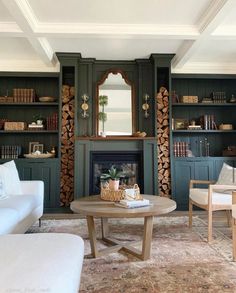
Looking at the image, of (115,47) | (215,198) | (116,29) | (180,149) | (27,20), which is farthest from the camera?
(180,149)

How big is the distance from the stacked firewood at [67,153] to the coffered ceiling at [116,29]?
0.91 metres

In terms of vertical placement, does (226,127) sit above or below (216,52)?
below

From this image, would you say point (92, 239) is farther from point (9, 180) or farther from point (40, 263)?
point (9, 180)

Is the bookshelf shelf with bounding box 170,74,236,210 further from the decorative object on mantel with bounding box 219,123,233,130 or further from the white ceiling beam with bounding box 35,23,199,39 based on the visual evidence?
the white ceiling beam with bounding box 35,23,199,39

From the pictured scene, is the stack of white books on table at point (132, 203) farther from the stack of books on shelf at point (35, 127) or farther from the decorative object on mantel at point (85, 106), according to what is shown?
the stack of books on shelf at point (35, 127)

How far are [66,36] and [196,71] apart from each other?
255cm

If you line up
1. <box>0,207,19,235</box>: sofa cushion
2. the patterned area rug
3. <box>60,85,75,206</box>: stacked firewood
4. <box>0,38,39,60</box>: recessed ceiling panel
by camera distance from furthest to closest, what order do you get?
1. <box>60,85,75,206</box>: stacked firewood
2. <box>0,38,39,60</box>: recessed ceiling panel
3. <box>0,207,19,235</box>: sofa cushion
4. the patterned area rug

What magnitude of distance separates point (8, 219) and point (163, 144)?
304 centimetres

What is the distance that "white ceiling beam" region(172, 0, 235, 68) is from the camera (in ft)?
9.35

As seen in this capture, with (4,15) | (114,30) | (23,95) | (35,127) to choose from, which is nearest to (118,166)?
(35,127)

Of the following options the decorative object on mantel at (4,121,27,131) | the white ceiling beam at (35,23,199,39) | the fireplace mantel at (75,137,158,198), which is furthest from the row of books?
the white ceiling beam at (35,23,199,39)

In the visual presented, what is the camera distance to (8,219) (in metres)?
2.19

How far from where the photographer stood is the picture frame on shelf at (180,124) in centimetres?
495

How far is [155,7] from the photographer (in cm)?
306
